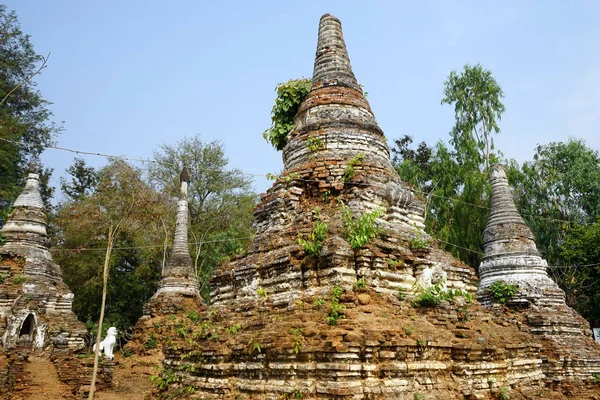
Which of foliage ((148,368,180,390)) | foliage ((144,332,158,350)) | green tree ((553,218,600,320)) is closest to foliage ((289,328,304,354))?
foliage ((148,368,180,390))

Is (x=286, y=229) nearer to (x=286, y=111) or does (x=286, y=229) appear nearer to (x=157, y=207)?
(x=286, y=111)

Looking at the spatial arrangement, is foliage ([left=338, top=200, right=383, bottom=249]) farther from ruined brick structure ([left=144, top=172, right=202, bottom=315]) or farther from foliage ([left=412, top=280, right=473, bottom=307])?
ruined brick structure ([left=144, top=172, right=202, bottom=315])

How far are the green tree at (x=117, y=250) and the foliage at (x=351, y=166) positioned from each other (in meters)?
18.7

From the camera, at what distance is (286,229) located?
7.35 meters

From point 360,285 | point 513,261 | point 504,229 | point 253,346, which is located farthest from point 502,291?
point 253,346

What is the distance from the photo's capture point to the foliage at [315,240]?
6.58 m

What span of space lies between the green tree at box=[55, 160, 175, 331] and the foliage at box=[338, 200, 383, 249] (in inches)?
761

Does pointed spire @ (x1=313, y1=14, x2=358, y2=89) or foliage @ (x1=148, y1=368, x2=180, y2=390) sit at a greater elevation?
pointed spire @ (x1=313, y1=14, x2=358, y2=89)

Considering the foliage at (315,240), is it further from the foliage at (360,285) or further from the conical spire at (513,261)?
the conical spire at (513,261)

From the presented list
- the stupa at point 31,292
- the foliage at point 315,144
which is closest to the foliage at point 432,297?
the foliage at point 315,144

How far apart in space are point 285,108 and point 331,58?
4.38 ft

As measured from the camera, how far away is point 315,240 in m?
6.72

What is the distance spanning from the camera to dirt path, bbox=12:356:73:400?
1148 cm

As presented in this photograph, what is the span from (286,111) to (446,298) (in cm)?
482
